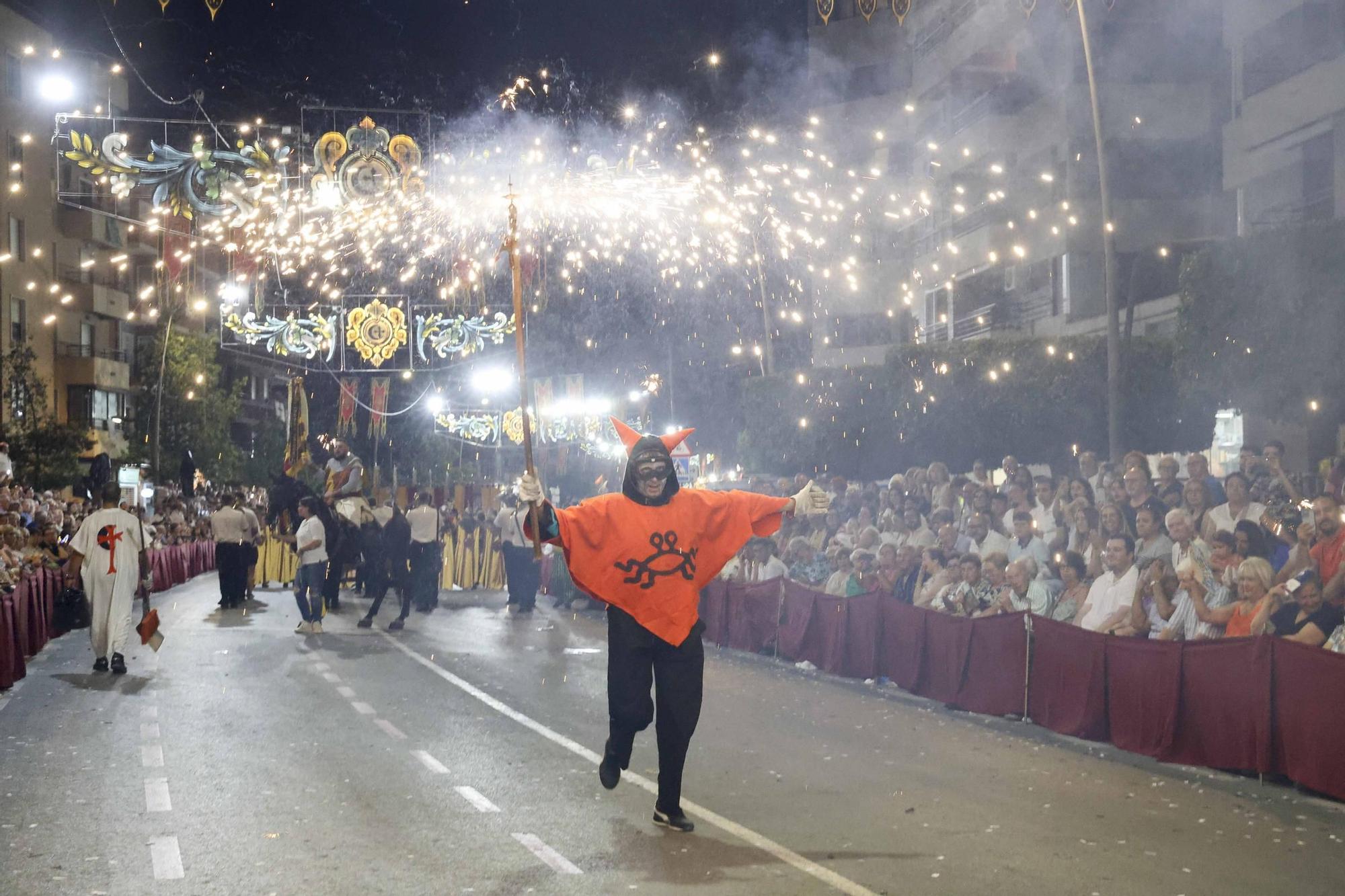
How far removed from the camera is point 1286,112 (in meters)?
31.0

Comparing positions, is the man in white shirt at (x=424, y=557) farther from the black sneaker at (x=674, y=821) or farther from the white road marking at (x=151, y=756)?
the black sneaker at (x=674, y=821)

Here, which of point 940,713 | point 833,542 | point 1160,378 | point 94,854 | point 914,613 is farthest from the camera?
point 1160,378

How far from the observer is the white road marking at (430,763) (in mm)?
9758

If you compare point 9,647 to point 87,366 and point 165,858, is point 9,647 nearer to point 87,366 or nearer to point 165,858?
point 165,858

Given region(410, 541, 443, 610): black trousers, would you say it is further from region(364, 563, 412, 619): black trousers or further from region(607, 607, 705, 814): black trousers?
region(607, 607, 705, 814): black trousers

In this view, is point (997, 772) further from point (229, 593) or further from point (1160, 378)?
point (1160, 378)

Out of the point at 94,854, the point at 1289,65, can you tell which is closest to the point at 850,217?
the point at 1289,65

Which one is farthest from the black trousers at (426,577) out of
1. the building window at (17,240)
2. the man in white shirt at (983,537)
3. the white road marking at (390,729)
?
the building window at (17,240)

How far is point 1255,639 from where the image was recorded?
9828mm

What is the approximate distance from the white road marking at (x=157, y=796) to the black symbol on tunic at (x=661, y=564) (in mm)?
2738

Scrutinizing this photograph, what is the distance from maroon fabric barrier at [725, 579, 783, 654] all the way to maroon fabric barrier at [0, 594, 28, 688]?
7612 millimetres

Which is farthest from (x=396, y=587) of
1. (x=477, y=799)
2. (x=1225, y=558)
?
(x=477, y=799)

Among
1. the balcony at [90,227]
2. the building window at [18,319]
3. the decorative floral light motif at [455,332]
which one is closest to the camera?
the decorative floral light motif at [455,332]

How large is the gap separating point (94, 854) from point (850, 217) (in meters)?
45.9
